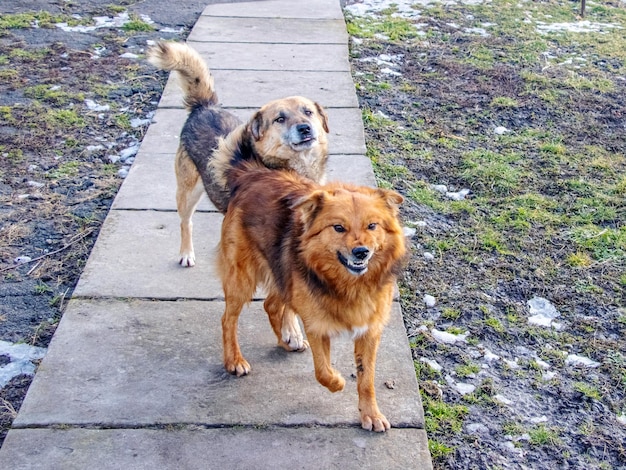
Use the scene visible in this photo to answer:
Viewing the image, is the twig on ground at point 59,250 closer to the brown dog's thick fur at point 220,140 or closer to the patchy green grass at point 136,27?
the brown dog's thick fur at point 220,140

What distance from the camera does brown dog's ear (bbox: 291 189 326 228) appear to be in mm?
3680

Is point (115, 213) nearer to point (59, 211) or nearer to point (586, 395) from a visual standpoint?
point (59, 211)

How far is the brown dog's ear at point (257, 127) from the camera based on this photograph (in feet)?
16.5

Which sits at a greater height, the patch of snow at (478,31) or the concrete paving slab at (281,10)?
the concrete paving slab at (281,10)

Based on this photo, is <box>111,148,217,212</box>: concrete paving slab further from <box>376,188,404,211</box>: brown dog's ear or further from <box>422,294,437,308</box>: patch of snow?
<box>376,188,404,211</box>: brown dog's ear

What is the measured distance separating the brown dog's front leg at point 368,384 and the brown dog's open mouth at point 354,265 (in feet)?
1.41

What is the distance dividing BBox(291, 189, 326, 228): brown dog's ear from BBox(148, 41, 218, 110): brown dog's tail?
90.8 inches

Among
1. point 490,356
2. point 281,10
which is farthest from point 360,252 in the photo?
point 281,10

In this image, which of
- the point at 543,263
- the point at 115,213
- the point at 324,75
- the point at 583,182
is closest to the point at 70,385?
the point at 115,213

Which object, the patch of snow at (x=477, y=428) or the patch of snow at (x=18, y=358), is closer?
the patch of snow at (x=477, y=428)

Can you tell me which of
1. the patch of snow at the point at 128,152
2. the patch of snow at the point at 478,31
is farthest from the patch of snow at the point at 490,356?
the patch of snow at the point at 478,31

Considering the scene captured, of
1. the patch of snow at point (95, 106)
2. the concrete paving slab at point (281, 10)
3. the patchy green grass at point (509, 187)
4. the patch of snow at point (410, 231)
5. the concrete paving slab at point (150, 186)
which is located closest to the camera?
the patchy green grass at point (509, 187)

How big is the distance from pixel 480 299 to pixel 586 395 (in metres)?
1.09

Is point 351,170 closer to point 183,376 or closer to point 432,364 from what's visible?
point 432,364
